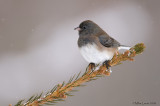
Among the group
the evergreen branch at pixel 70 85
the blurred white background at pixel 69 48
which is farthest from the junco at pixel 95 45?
the blurred white background at pixel 69 48

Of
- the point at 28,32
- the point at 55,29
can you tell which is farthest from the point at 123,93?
the point at 28,32

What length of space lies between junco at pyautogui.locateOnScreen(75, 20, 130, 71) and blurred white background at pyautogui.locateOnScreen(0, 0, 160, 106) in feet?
6.06

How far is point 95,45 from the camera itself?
1.77 metres

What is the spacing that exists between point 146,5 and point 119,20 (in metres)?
0.63

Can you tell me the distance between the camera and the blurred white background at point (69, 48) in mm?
3705

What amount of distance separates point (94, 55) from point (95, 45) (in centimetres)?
11

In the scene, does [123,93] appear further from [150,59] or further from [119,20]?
[119,20]

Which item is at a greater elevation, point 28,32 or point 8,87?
point 28,32

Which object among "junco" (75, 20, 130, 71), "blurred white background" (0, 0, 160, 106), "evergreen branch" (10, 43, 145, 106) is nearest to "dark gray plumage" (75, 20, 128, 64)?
"junco" (75, 20, 130, 71)

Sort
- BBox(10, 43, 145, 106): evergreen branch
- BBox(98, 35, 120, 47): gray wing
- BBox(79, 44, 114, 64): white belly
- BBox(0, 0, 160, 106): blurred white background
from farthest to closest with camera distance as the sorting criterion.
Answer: BBox(0, 0, 160, 106): blurred white background
BBox(98, 35, 120, 47): gray wing
BBox(79, 44, 114, 64): white belly
BBox(10, 43, 145, 106): evergreen branch

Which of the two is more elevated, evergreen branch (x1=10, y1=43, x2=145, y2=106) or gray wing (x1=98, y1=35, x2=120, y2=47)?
gray wing (x1=98, y1=35, x2=120, y2=47)

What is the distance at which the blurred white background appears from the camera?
3705 mm

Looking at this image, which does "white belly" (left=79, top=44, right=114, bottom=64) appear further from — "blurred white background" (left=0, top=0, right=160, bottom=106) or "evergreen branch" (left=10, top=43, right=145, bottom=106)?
"blurred white background" (left=0, top=0, right=160, bottom=106)

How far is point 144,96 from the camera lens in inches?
139
